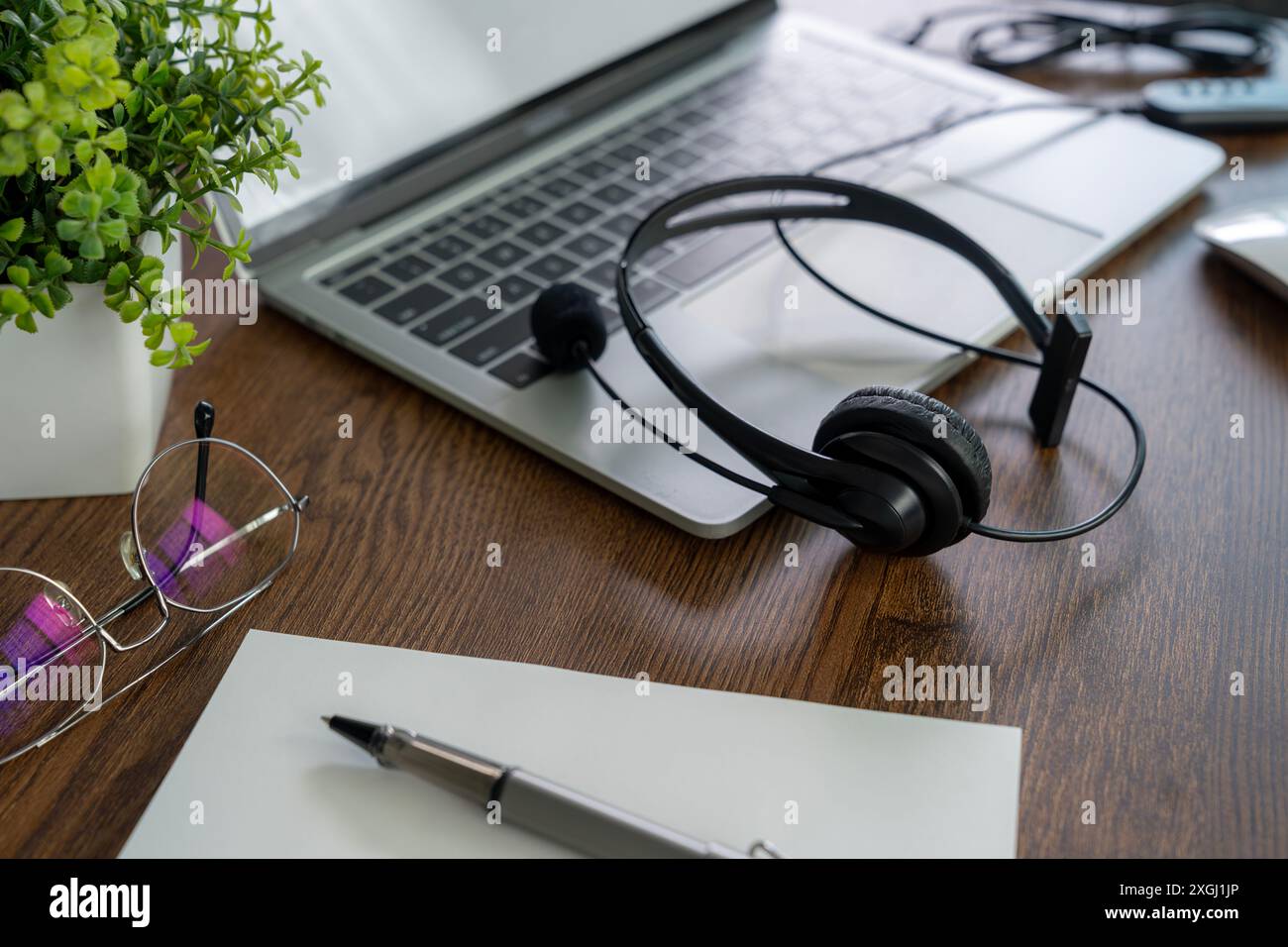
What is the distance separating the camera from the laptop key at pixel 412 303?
2.44 ft

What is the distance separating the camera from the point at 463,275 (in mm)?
783

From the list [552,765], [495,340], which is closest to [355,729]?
[552,765]

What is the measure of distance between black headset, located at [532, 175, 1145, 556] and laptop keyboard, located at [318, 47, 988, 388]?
0.23ft

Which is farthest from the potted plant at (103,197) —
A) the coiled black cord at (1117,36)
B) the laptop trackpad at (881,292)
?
the coiled black cord at (1117,36)

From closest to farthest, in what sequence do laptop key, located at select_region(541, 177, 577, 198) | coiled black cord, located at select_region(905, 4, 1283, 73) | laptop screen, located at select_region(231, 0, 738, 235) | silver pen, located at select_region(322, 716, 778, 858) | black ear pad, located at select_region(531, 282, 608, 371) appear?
silver pen, located at select_region(322, 716, 778, 858) < black ear pad, located at select_region(531, 282, 608, 371) < laptop screen, located at select_region(231, 0, 738, 235) < laptop key, located at select_region(541, 177, 577, 198) < coiled black cord, located at select_region(905, 4, 1283, 73)

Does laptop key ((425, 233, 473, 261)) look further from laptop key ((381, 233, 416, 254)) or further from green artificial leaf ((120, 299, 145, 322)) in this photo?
green artificial leaf ((120, 299, 145, 322))

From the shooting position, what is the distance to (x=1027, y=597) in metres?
0.57

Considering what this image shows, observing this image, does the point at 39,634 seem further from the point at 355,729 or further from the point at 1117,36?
the point at 1117,36

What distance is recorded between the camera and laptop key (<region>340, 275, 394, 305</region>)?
761 mm

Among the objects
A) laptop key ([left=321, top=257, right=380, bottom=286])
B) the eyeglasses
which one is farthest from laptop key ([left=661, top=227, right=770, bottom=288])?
the eyeglasses

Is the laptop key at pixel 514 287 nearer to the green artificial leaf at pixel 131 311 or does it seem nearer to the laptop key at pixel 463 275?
the laptop key at pixel 463 275

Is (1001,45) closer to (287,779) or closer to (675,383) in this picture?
(675,383)

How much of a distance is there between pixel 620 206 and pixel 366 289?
210 millimetres

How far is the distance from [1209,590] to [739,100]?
618 millimetres
